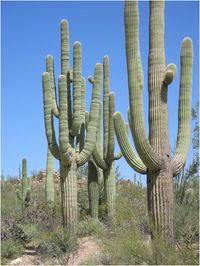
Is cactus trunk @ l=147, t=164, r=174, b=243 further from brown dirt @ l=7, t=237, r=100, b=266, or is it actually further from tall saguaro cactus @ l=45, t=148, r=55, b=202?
tall saguaro cactus @ l=45, t=148, r=55, b=202

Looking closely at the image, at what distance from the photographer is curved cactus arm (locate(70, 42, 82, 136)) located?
41.7 ft

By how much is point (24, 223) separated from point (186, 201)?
4675 mm

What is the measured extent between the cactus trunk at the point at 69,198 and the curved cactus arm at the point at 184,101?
3519 mm

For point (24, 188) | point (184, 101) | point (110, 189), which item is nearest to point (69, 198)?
point (110, 189)

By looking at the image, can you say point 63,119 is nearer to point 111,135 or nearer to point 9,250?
point 111,135

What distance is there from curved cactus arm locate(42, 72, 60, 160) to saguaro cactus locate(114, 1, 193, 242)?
3367 mm

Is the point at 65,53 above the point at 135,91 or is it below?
above

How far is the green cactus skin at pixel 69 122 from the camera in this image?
12477mm

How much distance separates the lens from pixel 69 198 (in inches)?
491

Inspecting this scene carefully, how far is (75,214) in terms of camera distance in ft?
41.1

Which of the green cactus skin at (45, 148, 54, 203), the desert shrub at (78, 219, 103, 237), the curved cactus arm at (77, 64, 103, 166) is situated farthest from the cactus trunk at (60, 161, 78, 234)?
the green cactus skin at (45, 148, 54, 203)

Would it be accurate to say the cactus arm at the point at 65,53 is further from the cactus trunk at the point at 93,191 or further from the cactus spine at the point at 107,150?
the cactus trunk at the point at 93,191

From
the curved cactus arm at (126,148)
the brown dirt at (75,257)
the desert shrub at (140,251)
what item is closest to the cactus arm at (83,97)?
the brown dirt at (75,257)

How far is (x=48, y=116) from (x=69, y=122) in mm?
580
